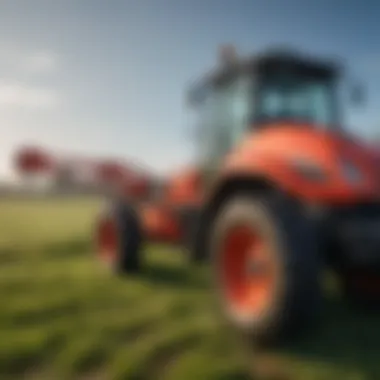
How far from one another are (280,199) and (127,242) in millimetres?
2602

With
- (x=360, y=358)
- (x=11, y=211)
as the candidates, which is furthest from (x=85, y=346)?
(x=11, y=211)

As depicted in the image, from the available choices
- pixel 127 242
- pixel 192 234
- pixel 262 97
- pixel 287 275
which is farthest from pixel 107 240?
pixel 287 275

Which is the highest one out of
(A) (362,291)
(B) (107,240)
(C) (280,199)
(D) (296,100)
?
(D) (296,100)

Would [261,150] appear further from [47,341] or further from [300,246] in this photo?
[47,341]

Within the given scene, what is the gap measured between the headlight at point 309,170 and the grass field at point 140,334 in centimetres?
106

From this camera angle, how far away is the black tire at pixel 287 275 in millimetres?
3363

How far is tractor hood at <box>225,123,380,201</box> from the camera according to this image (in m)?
3.70

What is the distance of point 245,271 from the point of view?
4055 millimetres

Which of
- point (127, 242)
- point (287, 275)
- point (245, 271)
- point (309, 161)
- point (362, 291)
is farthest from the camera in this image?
point (127, 242)

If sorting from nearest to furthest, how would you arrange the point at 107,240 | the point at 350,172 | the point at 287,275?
the point at 287,275 → the point at 350,172 → the point at 107,240

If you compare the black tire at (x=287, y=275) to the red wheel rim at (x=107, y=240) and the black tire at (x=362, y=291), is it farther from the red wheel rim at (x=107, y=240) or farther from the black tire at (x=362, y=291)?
the red wheel rim at (x=107, y=240)

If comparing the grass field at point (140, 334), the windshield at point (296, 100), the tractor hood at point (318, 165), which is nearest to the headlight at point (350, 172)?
the tractor hood at point (318, 165)

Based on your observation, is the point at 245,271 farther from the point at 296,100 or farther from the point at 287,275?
the point at 296,100

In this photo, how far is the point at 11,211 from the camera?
1355 centimetres
